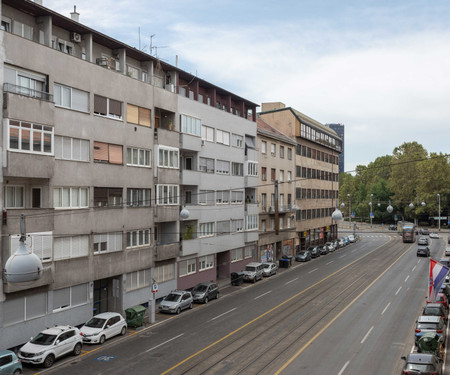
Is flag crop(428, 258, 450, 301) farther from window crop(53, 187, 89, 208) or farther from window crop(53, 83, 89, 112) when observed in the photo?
window crop(53, 83, 89, 112)

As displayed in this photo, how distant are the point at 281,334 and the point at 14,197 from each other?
18.3 meters

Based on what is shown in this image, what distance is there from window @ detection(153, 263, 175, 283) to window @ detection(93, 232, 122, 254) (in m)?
5.48

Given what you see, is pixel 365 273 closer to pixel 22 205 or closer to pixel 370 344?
pixel 370 344

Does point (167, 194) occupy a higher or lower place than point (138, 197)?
higher

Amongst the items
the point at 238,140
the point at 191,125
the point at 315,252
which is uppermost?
the point at 191,125

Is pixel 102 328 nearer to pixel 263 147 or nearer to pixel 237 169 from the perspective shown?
pixel 237 169

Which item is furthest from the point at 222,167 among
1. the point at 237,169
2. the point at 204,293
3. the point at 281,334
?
the point at 281,334

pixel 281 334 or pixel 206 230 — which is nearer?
pixel 281 334

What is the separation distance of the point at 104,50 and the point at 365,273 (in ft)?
125

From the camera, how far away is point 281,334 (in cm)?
2994

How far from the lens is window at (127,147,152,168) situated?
36625 millimetres

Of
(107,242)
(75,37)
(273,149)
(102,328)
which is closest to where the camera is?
(102,328)

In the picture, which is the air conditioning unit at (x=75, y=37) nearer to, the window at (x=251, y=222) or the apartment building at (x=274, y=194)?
the window at (x=251, y=222)

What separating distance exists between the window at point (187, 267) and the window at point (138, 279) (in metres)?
5.20
